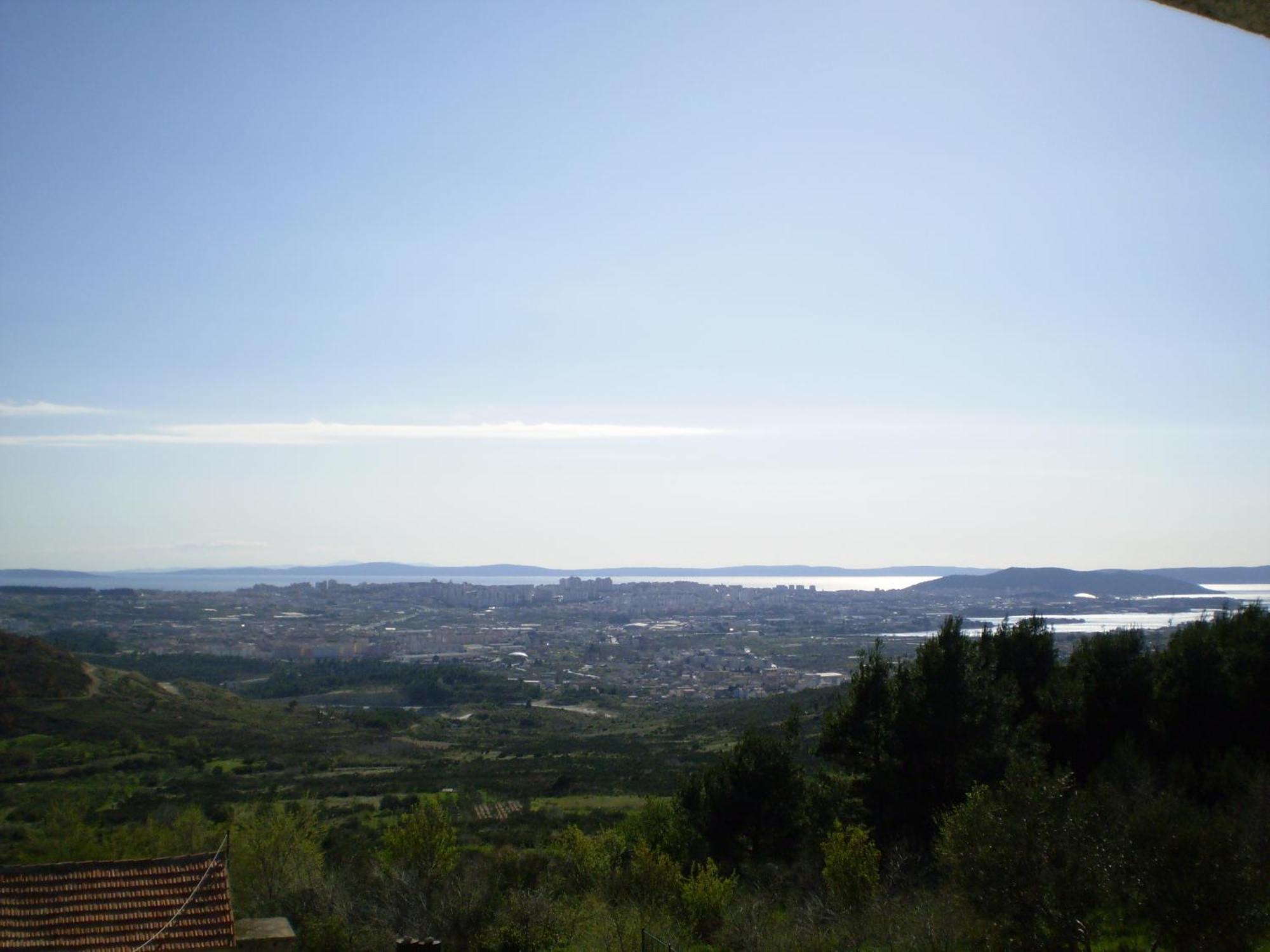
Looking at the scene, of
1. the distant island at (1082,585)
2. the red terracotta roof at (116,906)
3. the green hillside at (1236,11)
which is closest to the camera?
the green hillside at (1236,11)

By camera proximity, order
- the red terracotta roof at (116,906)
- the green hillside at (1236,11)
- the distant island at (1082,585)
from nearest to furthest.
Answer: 1. the green hillside at (1236,11)
2. the red terracotta roof at (116,906)
3. the distant island at (1082,585)

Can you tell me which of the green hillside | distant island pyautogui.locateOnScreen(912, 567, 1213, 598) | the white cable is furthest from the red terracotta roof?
distant island pyautogui.locateOnScreen(912, 567, 1213, 598)

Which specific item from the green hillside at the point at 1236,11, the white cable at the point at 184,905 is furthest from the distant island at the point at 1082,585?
the green hillside at the point at 1236,11

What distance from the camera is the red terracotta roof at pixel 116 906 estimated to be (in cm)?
1009

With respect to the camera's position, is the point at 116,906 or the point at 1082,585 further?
the point at 1082,585

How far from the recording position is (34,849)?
19.2 m

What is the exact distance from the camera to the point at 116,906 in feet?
34.3

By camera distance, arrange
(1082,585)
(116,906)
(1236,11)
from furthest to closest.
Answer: (1082,585) → (116,906) → (1236,11)

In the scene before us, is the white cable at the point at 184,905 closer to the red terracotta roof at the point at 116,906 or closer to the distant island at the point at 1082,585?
the red terracotta roof at the point at 116,906

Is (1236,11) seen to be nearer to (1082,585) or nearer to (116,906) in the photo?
(116,906)

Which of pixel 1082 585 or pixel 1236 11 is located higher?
pixel 1236 11

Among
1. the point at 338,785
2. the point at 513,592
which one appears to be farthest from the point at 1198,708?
the point at 513,592

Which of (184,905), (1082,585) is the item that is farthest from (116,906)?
(1082,585)

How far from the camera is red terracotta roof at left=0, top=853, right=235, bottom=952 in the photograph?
10094mm
